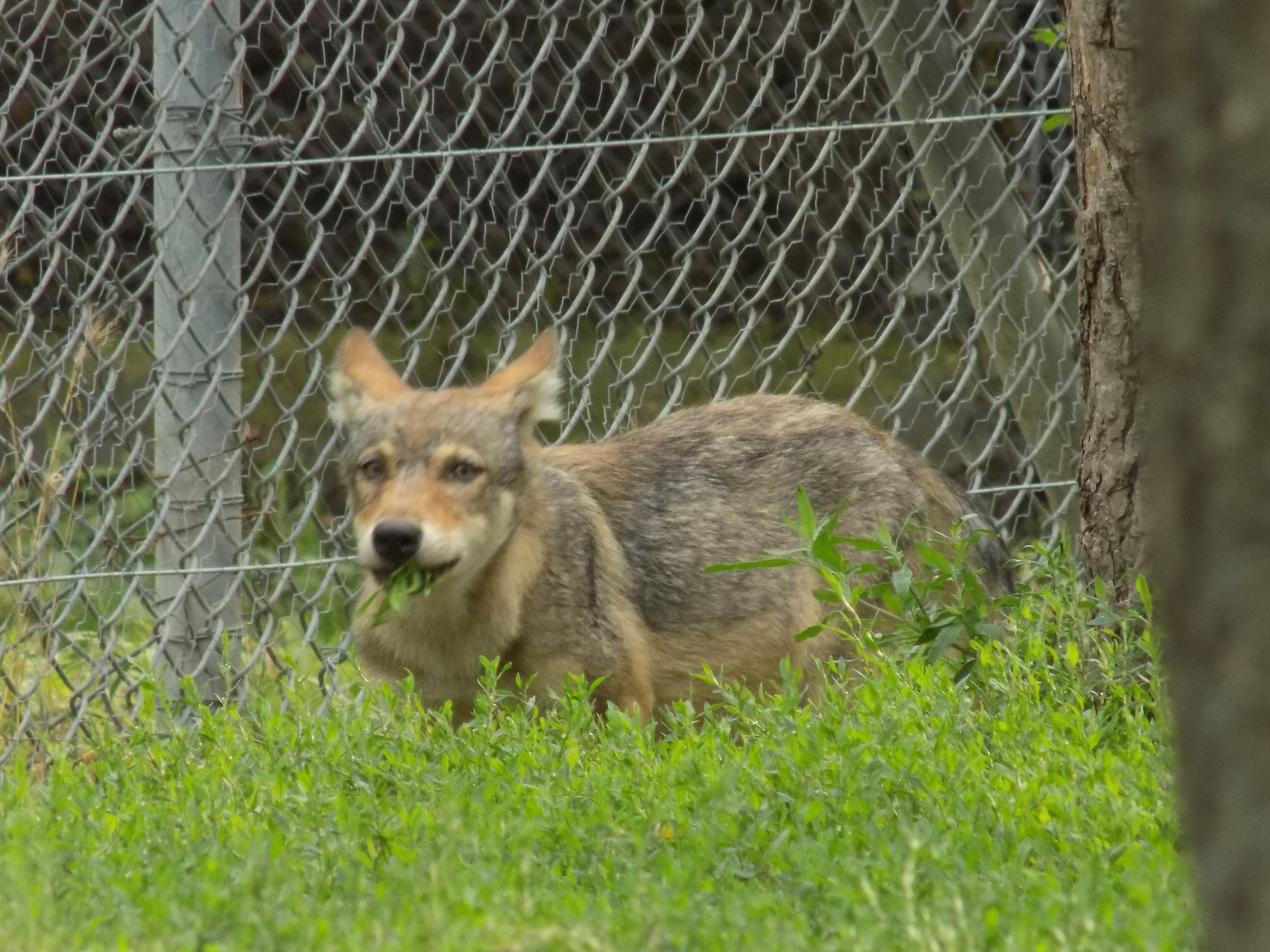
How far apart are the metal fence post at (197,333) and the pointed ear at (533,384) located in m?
0.82

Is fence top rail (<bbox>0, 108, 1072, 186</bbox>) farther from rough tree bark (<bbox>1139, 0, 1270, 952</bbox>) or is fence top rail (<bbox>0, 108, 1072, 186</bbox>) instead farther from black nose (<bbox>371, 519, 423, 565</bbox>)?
rough tree bark (<bbox>1139, 0, 1270, 952</bbox>)

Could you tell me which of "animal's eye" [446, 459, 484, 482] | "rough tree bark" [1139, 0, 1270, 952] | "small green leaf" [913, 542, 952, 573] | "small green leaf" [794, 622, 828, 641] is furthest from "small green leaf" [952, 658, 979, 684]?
"rough tree bark" [1139, 0, 1270, 952]

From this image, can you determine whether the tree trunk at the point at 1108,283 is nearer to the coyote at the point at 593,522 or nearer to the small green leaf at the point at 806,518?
the small green leaf at the point at 806,518

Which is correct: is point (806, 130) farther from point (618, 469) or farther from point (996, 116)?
point (618, 469)

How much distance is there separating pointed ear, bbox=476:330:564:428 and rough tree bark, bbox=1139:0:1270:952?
3484 mm

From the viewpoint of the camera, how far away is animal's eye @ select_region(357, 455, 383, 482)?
4.84 m

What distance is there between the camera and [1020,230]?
629 centimetres

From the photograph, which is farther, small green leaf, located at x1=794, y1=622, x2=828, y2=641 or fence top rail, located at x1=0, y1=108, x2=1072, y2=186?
fence top rail, located at x1=0, y1=108, x2=1072, y2=186

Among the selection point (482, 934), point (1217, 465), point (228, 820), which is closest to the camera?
point (1217, 465)

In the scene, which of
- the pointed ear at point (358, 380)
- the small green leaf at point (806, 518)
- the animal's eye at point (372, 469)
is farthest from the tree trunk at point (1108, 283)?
the pointed ear at point (358, 380)

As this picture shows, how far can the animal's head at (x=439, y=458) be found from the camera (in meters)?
4.56

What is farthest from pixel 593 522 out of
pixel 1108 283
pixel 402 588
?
pixel 1108 283

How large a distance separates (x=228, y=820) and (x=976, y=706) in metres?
1.76

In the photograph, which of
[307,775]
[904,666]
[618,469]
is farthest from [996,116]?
[307,775]
